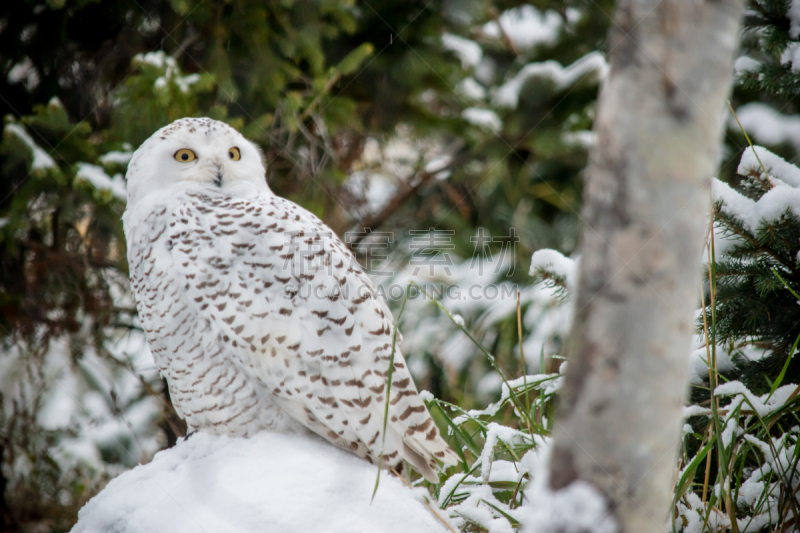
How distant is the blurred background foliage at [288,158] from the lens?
3.03 meters

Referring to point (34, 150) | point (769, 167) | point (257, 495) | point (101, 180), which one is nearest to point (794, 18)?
point (769, 167)

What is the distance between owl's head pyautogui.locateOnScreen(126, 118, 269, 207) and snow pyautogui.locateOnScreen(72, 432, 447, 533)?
3.13 feet

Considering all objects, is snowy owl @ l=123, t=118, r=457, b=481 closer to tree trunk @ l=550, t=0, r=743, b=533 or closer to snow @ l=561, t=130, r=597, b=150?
tree trunk @ l=550, t=0, r=743, b=533

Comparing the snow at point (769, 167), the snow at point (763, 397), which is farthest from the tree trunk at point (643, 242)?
the snow at point (769, 167)

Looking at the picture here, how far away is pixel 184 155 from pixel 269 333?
2.62 ft

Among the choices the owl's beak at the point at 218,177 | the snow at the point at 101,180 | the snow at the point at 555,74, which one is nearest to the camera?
the owl's beak at the point at 218,177

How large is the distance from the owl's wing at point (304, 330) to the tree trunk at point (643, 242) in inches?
41.3

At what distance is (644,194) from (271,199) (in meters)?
1.60

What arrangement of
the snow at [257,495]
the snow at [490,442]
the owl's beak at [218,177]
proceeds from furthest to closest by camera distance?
the owl's beak at [218,177], the snow at [490,442], the snow at [257,495]

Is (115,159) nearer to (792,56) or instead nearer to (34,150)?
(34,150)

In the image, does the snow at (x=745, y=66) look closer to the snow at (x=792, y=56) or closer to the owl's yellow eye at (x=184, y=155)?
the snow at (x=792, y=56)

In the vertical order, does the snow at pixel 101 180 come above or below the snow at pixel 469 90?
below

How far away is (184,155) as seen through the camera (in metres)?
2.12

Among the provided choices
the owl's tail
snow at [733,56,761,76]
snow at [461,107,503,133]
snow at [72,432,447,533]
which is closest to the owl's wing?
the owl's tail
